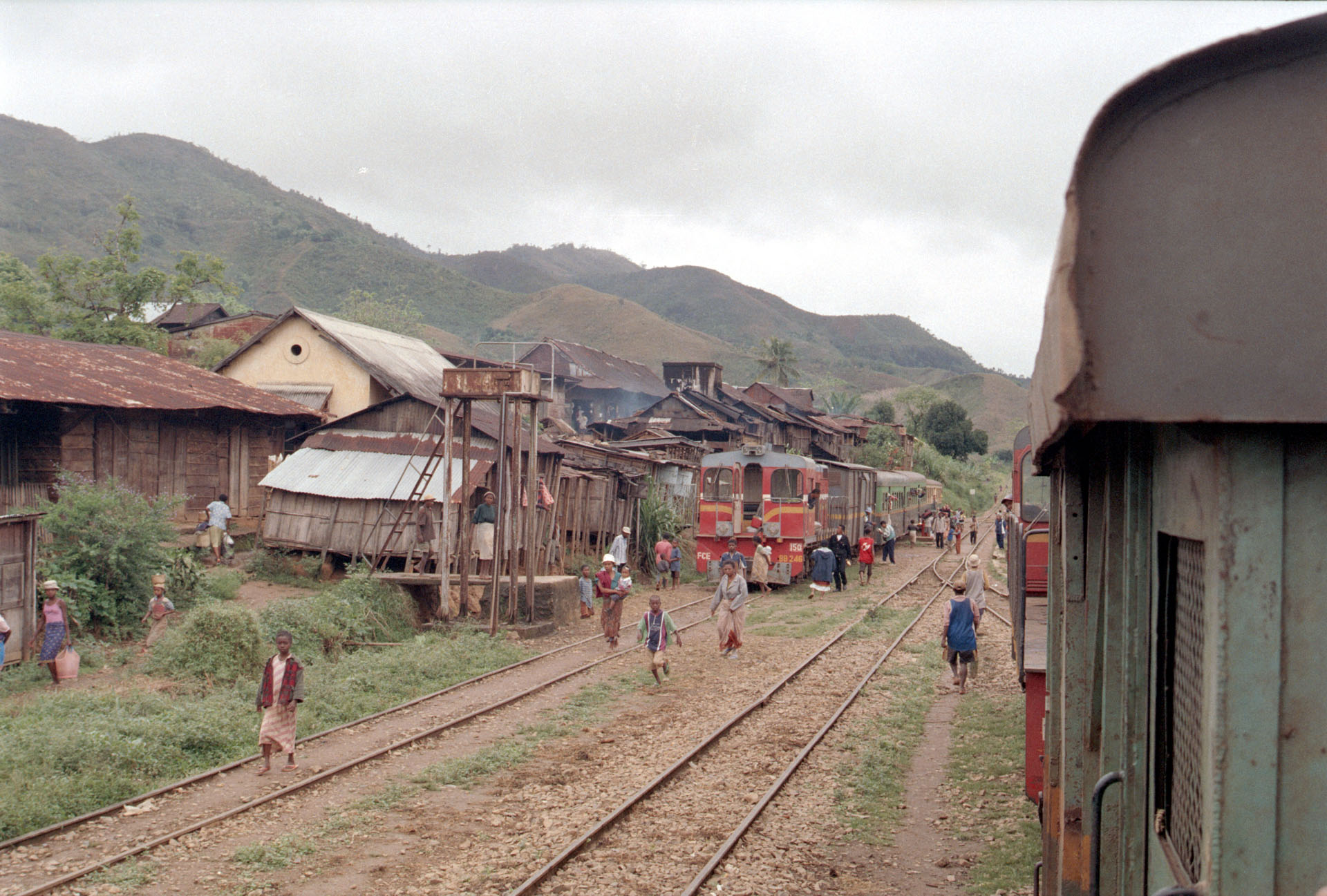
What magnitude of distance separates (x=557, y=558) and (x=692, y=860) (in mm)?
16477

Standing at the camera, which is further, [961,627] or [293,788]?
[961,627]

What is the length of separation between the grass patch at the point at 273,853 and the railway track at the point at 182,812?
2.22 ft

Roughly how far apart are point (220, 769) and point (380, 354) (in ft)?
77.3

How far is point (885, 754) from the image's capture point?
1090 cm

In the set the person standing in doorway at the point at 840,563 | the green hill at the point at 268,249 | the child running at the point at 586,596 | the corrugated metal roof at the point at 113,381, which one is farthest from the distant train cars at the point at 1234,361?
the green hill at the point at 268,249

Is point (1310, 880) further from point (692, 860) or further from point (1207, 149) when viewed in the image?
point (692, 860)

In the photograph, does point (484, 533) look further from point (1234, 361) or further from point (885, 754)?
point (1234, 361)

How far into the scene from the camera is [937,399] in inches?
3187

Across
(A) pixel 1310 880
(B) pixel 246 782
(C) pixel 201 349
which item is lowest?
(B) pixel 246 782

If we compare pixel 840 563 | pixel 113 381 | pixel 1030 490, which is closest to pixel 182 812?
pixel 1030 490

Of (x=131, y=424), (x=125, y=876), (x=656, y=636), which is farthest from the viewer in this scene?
(x=131, y=424)

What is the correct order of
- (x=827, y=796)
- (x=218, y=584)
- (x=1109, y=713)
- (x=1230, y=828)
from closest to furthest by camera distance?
(x=1230, y=828)
(x=1109, y=713)
(x=827, y=796)
(x=218, y=584)

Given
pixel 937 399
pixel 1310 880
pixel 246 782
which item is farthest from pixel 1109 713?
pixel 937 399

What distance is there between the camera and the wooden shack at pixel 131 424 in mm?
19578
